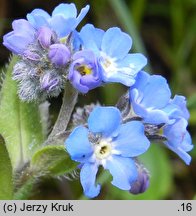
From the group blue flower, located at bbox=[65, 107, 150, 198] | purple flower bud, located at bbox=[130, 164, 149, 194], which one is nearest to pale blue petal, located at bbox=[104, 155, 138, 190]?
blue flower, located at bbox=[65, 107, 150, 198]

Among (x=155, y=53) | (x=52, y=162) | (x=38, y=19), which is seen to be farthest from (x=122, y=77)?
(x=155, y=53)

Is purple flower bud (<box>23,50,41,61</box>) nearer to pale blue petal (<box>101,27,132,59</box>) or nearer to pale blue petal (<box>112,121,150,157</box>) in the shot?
pale blue petal (<box>101,27,132,59</box>)

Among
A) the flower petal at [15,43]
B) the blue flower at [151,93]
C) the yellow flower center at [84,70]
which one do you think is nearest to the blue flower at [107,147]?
the blue flower at [151,93]

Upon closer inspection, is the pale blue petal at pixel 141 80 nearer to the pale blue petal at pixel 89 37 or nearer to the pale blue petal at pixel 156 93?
the pale blue petal at pixel 156 93

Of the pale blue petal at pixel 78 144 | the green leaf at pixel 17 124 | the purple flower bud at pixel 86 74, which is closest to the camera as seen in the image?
the pale blue petal at pixel 78 144

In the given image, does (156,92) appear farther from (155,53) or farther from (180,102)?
(155,53)
